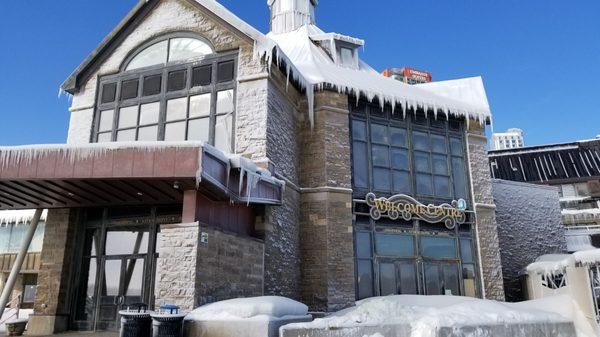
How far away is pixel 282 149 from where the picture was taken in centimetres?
1540

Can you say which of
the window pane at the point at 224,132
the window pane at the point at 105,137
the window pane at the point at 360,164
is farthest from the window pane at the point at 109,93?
the window pane at the point at 360,164

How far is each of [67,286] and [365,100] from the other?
11144mm

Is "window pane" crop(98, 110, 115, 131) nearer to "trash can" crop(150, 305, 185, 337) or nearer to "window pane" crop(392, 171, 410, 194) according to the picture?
"trash can" crop(150, 305, 185, 337)

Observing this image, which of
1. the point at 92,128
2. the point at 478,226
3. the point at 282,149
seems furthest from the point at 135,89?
the point at 478,226

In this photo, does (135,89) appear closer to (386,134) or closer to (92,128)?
(92,128)

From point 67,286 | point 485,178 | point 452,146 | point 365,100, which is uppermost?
point 365,100

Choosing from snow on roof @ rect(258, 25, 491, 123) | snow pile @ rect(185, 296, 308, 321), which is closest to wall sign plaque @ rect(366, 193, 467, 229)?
snow on roof @ rect(258, 25, 491, 123)

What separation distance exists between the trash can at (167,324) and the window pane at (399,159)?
10.6 metres

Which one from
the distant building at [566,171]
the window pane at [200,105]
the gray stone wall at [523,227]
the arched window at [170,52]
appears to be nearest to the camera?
the window pane at [200,105]

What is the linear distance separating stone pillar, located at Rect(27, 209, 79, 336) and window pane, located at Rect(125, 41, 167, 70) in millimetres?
5253

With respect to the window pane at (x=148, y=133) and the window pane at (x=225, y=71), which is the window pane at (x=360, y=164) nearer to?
the window pane at (x=225, y=71)

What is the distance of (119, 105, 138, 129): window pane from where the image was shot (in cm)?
1616

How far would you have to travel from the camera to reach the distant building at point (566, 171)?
31.6 metres

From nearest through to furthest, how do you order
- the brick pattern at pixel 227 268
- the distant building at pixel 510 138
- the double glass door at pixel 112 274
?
the brick pattern at pixel 227 268 < the double glass door at pixel 112 274 < the distant building at pixel 510 138
